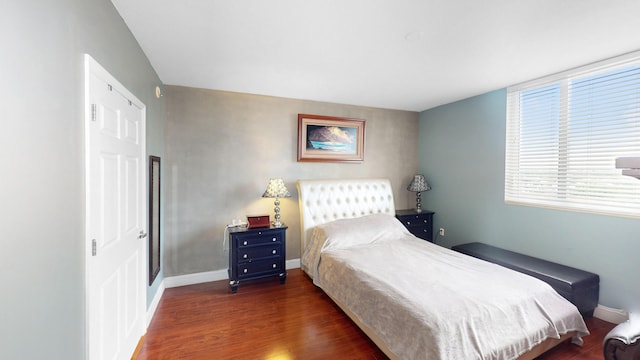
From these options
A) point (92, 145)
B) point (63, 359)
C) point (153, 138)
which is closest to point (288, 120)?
point (153, 138)

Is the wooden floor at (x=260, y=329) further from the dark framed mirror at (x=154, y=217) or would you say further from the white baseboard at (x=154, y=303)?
the dark framed mirror at (x=154, y=217)

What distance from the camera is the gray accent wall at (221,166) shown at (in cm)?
326

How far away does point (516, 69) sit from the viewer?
8.86ft

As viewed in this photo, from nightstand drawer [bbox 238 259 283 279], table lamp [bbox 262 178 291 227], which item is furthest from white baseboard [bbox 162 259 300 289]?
table lamp [bbox 262 178 291 227]

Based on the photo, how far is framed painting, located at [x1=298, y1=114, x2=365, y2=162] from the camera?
3834 millimetres

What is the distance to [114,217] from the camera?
66.5 inches

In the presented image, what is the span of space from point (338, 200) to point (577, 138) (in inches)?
111

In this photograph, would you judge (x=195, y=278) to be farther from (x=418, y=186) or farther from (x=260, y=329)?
(x=418, y=186)

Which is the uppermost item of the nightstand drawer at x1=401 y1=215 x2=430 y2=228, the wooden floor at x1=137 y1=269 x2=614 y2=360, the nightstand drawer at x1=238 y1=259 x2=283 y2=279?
the nightstand drawer at x1=401 y1=215 x2=430 y2=228

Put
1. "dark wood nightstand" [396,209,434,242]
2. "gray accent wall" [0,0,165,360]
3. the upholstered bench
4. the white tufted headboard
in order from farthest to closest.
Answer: "dark wood nightstand" [396,209,434,242] < the white tufted headboard < the upholstered bench < "gray accent wall" [0,0,165,360]

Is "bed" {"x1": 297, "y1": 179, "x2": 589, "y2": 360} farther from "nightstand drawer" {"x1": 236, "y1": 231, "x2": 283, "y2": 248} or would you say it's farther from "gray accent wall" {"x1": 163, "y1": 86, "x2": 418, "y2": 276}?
"gray accent wall" {"x1": 163, "y1": 86, "x2": 418, "y2": 276}

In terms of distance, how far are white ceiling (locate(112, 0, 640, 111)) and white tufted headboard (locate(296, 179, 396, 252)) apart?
1437 millimetres

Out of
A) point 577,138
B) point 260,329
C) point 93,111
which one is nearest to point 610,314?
point 577,138

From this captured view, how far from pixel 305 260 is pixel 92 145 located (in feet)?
8.73
